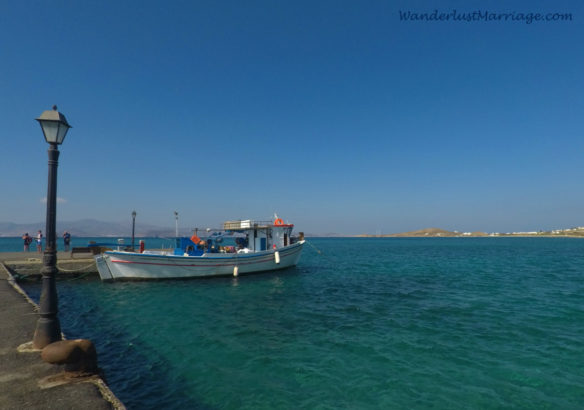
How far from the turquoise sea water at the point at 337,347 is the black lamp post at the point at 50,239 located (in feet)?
6.24

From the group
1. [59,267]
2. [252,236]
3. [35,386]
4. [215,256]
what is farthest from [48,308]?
[252,236]

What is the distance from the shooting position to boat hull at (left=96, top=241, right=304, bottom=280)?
1969 centimetres

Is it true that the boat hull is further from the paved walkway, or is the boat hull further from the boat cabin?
the paved walkway

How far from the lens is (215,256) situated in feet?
71.2

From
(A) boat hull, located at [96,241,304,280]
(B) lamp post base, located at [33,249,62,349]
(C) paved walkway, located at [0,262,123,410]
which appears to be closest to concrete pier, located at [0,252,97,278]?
(A) boat hull, located at [96,241,304,280]

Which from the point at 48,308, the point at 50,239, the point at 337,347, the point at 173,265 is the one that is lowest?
the point at 337,347

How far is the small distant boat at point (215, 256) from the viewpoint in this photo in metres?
19.8

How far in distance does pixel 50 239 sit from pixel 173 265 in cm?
1560

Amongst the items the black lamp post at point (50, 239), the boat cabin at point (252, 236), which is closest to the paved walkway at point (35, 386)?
the black lamp post at point (50, 239)

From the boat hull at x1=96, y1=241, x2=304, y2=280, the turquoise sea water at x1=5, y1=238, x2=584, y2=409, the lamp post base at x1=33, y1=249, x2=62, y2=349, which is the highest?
the lamp post base at x1=33, y1=249, x2=62, y2=349

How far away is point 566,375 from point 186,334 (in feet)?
33.9

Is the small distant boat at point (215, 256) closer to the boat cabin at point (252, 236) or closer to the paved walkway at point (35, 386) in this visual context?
the boat cabin at point (252, 236)

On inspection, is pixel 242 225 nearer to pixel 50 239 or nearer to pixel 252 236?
pixel 252 236

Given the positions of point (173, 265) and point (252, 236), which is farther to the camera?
point (252, 236)
